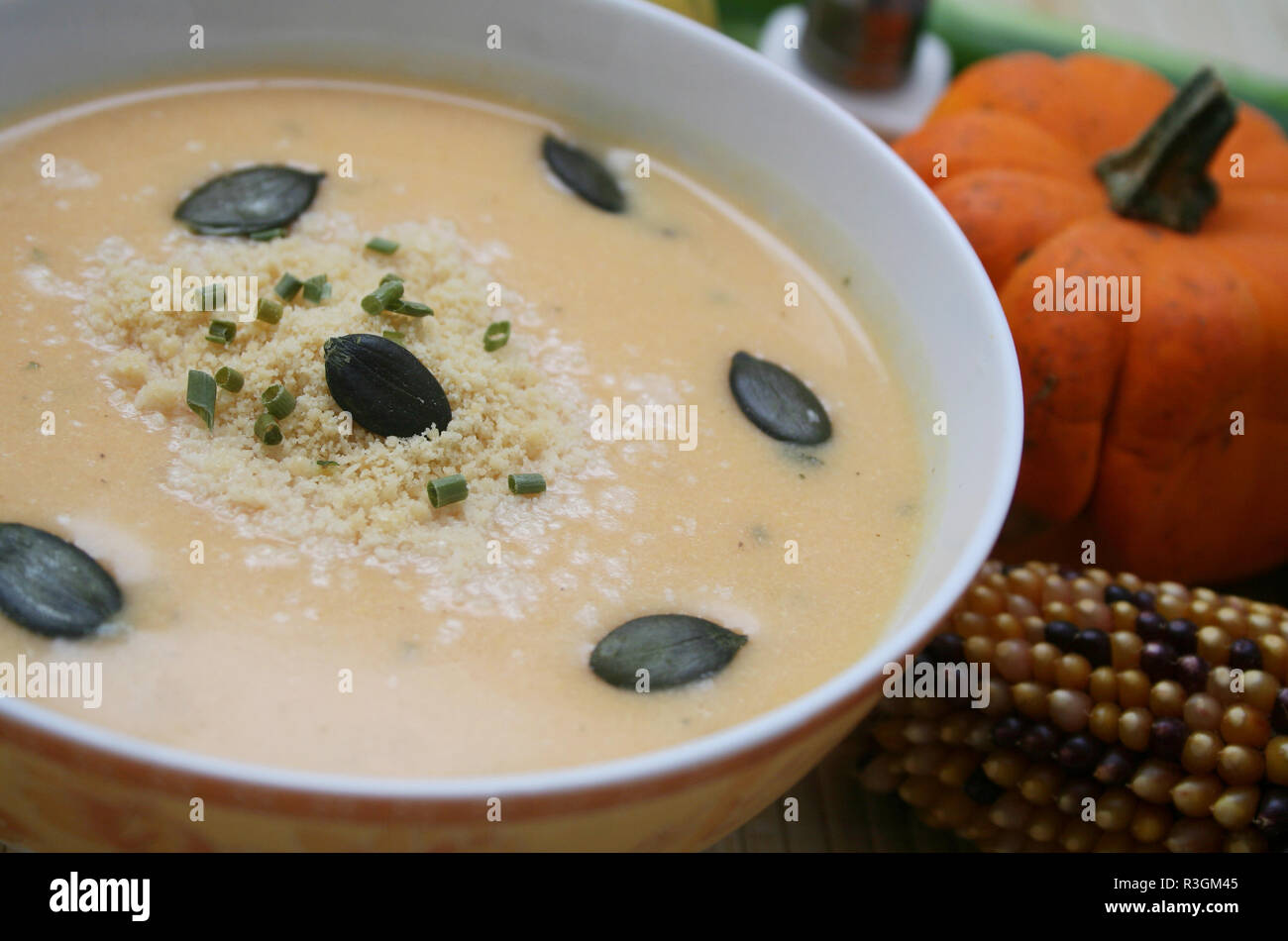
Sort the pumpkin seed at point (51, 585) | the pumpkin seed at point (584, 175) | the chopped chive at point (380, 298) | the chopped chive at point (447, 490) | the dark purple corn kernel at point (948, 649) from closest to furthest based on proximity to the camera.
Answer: the pumpkin seed at point (51, 585) < the chopped chive at point (447, 490) < the chopped chive at point (380, 298) < the dark purple corn kernel at point (948, 649) < the pumpkin seed at point (584, 175)

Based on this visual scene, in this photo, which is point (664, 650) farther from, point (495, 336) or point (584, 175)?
point (584, 175)

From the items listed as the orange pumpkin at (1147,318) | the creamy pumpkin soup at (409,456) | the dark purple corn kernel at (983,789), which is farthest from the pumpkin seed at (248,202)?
the dark purple corn kernel at (983,789)

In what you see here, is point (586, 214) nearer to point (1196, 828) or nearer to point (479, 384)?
point (479, 384)

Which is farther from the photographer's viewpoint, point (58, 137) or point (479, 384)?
point (58, 137)

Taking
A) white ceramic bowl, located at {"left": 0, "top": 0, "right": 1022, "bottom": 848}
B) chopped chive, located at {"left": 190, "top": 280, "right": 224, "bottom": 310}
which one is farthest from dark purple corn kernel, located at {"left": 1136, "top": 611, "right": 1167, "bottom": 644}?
chopped chive, located at {"left": 190, "top": 280, "right": 224, "bottom": 310}

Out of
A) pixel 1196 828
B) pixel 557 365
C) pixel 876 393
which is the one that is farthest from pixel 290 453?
pixel 1196 828

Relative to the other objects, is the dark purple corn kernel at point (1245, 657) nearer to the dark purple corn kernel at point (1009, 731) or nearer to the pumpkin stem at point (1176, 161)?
the dark purple corn kernel at point (1009, 731)

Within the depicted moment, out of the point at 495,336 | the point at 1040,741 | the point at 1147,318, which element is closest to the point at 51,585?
the point at 495,336
